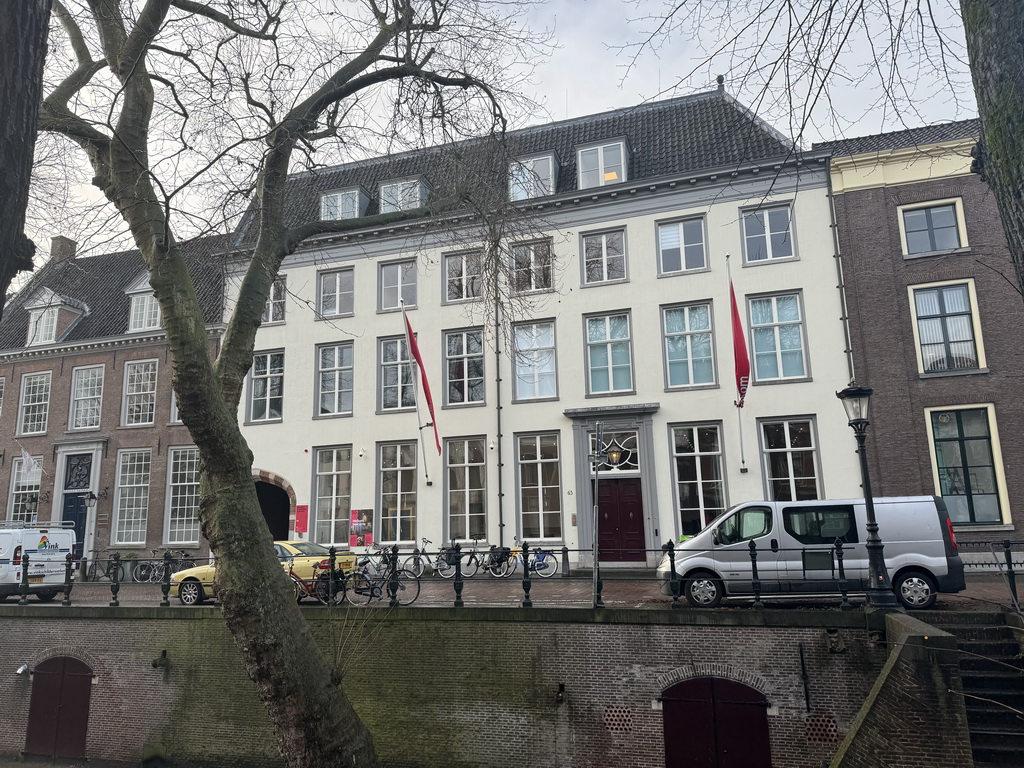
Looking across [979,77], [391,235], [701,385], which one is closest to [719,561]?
[701,385]

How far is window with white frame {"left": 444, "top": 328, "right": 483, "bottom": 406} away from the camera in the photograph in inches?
865

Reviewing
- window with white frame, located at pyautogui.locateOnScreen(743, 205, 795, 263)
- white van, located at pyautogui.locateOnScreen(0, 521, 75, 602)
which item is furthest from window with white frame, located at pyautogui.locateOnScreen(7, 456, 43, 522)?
window with white frame, located at pyautogui.locateOnScreen(743, 205, 795, 263)

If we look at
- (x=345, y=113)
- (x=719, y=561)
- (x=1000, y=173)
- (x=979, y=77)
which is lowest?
(x=719, y=561)

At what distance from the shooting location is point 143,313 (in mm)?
27359

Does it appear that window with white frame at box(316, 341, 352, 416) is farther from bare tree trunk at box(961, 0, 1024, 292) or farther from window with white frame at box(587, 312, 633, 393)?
bare tree trunk at box(961, 0, 1024, 292)

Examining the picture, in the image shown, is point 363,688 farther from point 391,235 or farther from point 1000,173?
point 391,235

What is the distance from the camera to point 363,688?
39.2ft

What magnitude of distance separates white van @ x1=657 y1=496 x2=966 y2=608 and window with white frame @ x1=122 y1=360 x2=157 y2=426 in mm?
21132

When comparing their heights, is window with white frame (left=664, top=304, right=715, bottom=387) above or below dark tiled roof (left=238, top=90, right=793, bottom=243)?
below

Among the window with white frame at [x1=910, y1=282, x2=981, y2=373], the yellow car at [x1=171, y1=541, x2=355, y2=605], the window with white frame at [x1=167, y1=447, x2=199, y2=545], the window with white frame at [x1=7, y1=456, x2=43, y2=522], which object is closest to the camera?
the yellow car at [x1=171, y1=541, x2=355, y2=605]

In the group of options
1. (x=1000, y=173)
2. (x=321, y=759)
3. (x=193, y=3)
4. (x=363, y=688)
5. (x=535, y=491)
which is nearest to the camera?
(x=1000, y=173)

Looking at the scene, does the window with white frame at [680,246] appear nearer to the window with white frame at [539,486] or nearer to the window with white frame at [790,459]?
the window with white frame at [790,459]

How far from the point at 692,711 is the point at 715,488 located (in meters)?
9.25

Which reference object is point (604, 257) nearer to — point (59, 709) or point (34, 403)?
point (59, 709)
